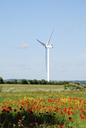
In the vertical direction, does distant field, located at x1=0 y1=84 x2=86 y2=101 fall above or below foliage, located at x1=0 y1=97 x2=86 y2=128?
above

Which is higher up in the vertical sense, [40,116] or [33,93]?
[33,93]

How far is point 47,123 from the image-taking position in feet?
40.9

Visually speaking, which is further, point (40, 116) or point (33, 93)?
point (33, 93)

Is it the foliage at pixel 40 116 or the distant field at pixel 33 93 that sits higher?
the distant field at pixel 33 93

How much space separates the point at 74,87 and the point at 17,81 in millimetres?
15802

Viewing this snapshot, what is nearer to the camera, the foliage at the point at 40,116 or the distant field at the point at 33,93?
the foliage at the point at 40,116

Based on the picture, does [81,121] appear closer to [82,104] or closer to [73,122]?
[73,122]

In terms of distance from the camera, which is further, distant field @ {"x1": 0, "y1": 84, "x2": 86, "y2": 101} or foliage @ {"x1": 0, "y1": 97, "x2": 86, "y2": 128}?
distant field @ {"x1": 0, "y1": 84, "x2": 86, "y2": 101}

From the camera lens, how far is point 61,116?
14.0 meters

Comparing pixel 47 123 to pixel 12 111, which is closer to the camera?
pixel 47 123

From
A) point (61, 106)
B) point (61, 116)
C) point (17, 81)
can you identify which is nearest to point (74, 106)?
point (61, 106)

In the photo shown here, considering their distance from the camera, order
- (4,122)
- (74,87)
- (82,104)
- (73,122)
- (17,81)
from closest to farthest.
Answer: (4,122) < (73,122) < (82,104) < (74,87) < (17,81)

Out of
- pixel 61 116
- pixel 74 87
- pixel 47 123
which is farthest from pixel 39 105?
pixel 74 87

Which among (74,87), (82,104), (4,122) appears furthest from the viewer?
(74,87)
